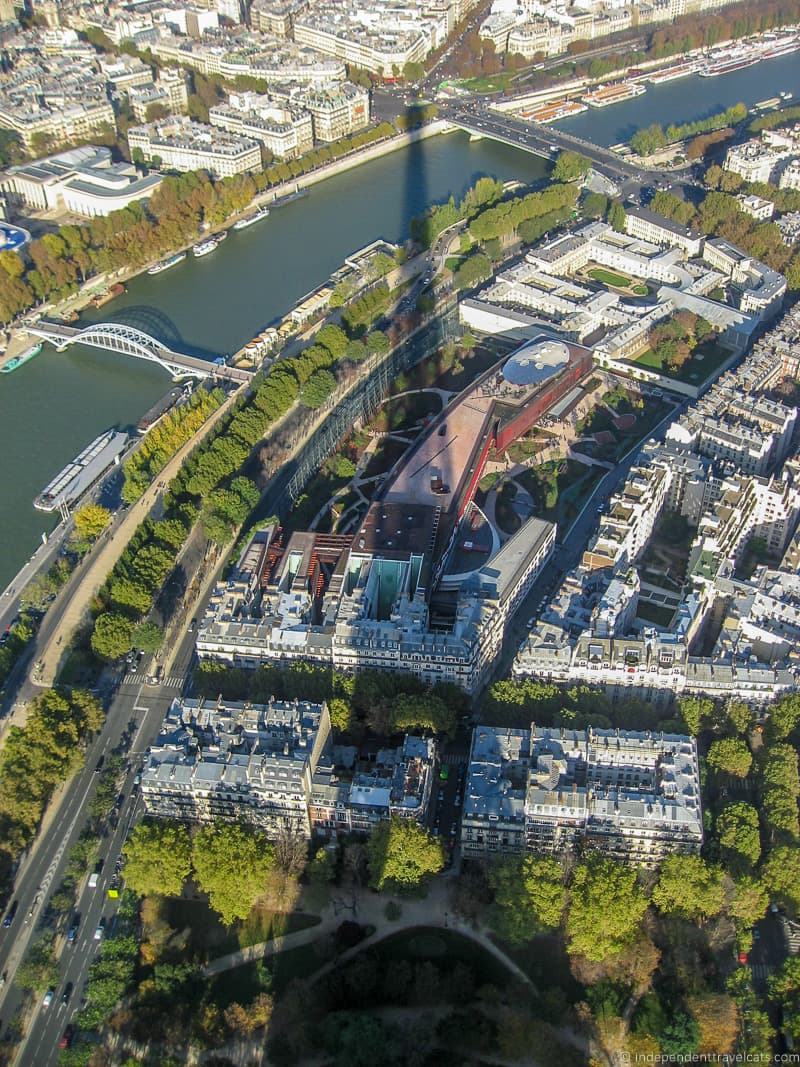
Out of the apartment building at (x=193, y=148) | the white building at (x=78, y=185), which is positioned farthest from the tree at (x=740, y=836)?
the apartment building at (x=193, y=148)

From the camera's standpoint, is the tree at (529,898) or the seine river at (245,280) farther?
the seine river at (245,280)

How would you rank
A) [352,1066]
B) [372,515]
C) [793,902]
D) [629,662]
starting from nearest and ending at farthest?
[352,1066] → [793,902] → [629,662] → [372,515]

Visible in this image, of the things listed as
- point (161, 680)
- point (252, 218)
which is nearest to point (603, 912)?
point (161, 680)

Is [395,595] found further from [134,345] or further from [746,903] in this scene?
[134,345]

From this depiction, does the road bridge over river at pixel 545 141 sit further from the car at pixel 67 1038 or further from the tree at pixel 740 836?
the car at pixel 67 1038

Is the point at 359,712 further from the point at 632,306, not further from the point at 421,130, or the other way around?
the point at 421,130

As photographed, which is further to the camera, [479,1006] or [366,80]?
[366,80]

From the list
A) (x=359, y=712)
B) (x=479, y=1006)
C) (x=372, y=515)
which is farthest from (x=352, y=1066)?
(x=372, y=515)
